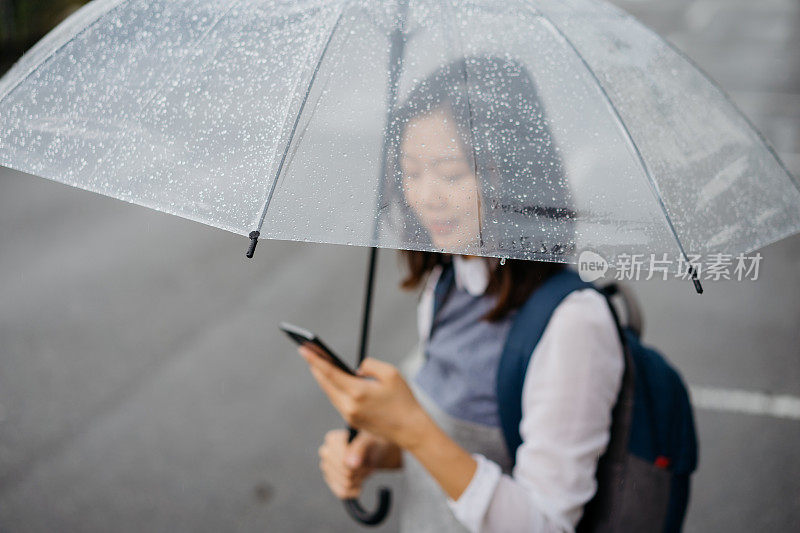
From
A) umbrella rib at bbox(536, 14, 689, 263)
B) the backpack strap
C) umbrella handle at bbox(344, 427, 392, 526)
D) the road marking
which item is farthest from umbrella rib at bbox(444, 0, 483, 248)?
the road marking

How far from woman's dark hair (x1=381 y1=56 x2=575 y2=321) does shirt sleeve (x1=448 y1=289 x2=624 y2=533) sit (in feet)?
0.84

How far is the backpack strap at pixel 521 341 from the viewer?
56.8 inches

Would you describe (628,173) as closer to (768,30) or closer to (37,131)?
(37,131)

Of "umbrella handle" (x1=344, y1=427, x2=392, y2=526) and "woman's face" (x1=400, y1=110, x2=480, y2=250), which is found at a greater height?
"woman's face" (x1=400, y1=110, x2=480, y2=250)

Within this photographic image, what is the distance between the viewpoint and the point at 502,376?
1475mm

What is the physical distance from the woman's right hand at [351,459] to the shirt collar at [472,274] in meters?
0.45

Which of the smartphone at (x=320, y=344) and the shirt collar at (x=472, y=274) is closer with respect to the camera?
the smartphone at (x=320, y=344)

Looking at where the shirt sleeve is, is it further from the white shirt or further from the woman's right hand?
the woman's right hand

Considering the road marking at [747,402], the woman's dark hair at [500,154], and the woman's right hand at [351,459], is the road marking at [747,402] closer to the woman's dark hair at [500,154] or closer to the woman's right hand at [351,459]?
the woman's right hand at [351,459]

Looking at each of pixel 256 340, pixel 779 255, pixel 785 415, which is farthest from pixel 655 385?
pixel 779 255

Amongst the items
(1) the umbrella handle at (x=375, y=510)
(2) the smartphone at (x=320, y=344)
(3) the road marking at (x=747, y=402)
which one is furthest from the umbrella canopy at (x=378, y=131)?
(3) the road marking at (x=747, y=402)

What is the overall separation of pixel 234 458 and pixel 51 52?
7.99 ft

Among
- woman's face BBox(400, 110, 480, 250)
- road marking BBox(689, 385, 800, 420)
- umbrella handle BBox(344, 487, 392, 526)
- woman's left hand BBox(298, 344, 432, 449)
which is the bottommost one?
road marking BBox(689, 385, 800, 420)

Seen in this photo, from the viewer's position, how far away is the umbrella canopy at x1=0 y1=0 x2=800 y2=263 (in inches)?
47.0
